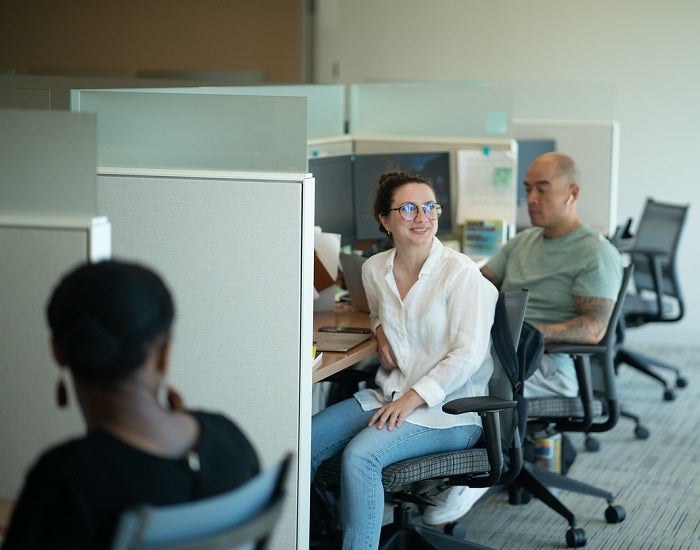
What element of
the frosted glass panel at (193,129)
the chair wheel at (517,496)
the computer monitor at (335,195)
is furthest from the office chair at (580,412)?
the frosted glass panel at (193,129)

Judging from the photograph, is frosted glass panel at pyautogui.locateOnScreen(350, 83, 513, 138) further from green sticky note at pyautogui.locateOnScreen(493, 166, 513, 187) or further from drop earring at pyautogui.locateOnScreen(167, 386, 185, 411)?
drop earring at pyautogui.locateOnScreen(167, 386, 185, 411)

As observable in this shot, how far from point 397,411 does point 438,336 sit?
9.3 inches

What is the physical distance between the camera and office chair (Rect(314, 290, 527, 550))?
8.50ft

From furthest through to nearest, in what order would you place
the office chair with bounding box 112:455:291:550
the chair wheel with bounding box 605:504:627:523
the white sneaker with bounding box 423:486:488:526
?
the chair wheel with bounding box 605:504:627:523 → the white sneaker with bounding box 423:486:488:526 → the office chair with bounding box 112:455:291:550

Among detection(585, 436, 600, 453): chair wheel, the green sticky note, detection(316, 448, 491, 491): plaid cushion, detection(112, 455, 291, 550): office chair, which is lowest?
detection(585, 436, 600, 453): chair wheel

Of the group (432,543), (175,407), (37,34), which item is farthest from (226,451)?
(37,34)

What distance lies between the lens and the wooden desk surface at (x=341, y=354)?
2.68 meters

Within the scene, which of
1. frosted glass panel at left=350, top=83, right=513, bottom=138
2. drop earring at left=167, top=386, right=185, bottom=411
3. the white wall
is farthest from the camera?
the white wall

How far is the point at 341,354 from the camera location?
2.83 m

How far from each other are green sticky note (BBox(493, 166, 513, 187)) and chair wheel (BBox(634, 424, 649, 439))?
117 cm

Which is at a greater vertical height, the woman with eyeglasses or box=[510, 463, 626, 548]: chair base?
the woman with eyeglasses

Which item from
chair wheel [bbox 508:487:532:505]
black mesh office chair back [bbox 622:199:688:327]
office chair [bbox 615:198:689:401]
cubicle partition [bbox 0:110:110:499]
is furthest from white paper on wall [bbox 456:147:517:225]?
cubicle partition [bbox 0:110:110:499]

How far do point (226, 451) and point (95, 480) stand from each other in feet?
0.73

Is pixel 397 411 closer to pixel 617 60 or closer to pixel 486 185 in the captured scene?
pixel 486 185
